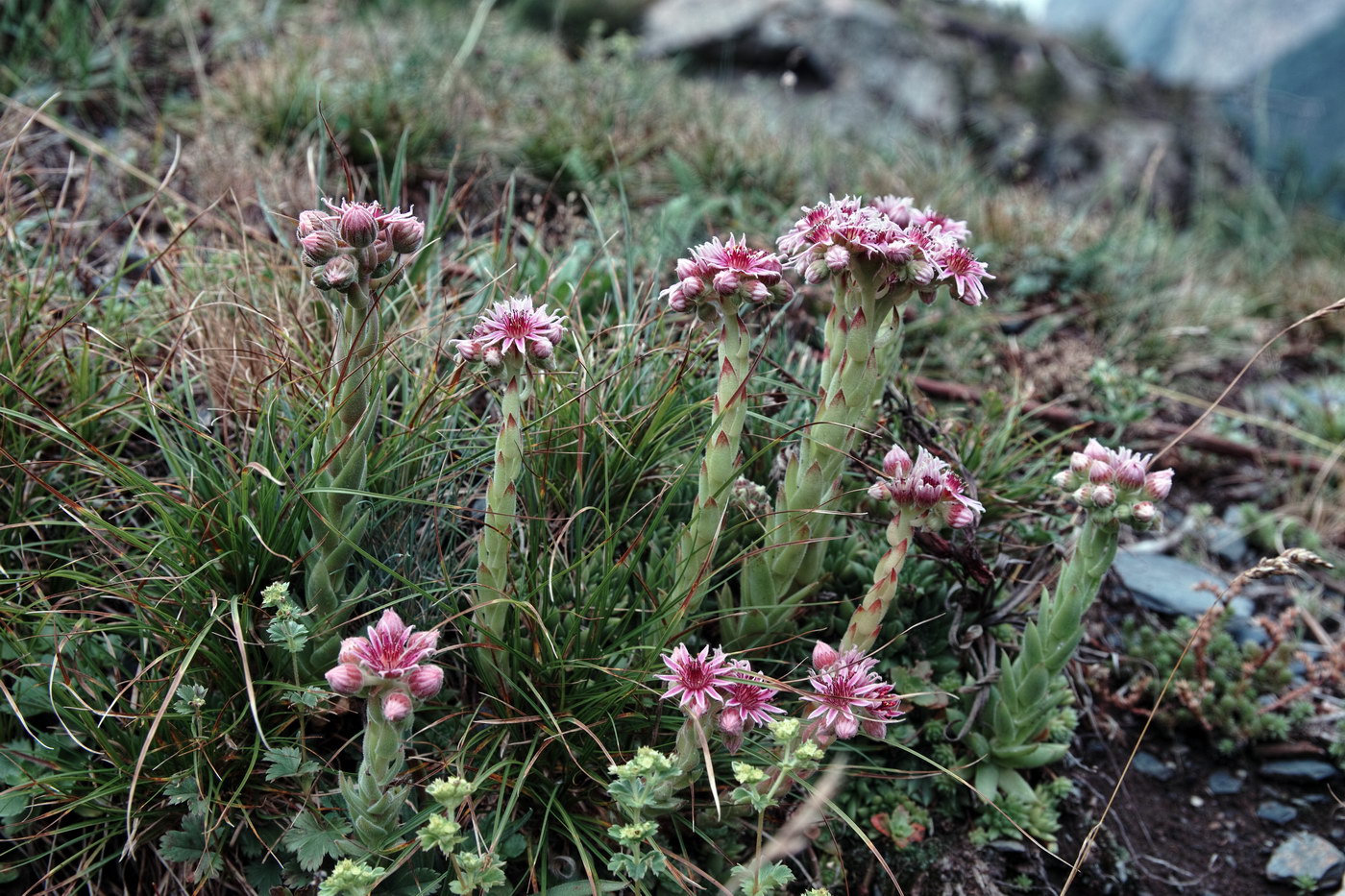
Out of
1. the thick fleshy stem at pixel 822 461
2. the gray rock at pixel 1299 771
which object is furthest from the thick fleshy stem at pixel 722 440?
the gray rock at pixel 1299 771

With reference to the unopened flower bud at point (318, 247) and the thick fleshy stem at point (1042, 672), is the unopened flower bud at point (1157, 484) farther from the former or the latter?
the unopened flower bud at point (318, 247)

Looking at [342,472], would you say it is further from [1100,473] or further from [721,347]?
[1100,473]

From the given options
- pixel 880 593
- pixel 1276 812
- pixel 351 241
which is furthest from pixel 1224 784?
pixel 351 241

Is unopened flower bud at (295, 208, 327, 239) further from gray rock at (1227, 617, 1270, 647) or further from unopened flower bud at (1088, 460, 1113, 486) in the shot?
gray rock at (1227, 617, 1270, 647)

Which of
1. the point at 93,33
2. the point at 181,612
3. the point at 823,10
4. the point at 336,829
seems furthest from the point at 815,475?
the point at 823,10

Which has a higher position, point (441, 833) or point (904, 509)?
point (904, 509)

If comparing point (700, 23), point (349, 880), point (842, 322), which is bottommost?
point (700, 23)
